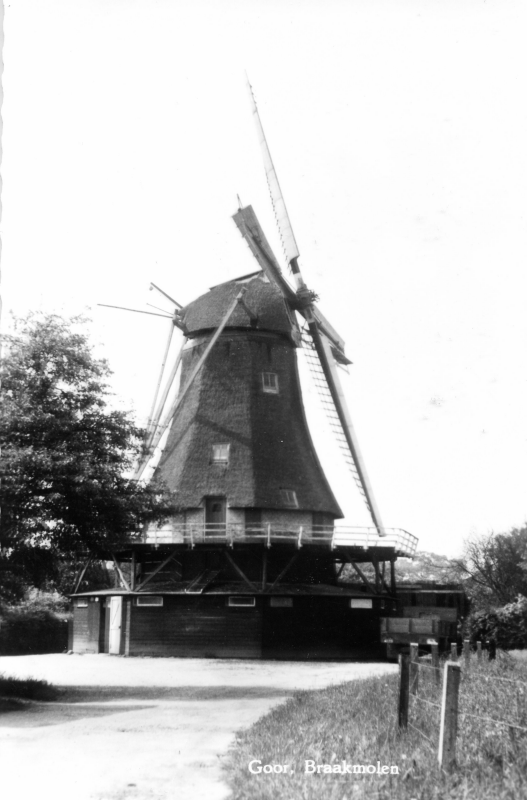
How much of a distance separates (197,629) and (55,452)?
39.6 feet

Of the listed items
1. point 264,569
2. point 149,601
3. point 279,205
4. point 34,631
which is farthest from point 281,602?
point 34,631

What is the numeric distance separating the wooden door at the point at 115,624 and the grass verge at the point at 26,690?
12079mm

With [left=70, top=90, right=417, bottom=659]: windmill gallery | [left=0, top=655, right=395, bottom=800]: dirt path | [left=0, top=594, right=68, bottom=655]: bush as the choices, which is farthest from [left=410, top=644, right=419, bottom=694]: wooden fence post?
[left=0, top=594, right=68, bottom=655]: bush

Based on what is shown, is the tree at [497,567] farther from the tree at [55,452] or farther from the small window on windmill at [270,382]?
the tree at [55,452]

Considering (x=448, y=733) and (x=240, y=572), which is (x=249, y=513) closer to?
(x=240, y=572)

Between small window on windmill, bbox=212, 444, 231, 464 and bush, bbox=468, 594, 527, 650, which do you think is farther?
small window on windmill, bbox=212, 444, 231, 464

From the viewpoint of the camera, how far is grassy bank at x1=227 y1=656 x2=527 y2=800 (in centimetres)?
619

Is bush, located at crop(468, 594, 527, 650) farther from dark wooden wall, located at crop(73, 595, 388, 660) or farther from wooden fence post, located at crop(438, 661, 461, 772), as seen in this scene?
wooden fence post, located at crop(438, 661, 461, 772)

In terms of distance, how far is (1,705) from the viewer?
12.2 m

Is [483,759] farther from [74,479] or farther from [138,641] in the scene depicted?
[138,641]

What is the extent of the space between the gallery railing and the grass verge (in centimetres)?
1007

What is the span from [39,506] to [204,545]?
37.1ft

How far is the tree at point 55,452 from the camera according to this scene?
13.5 metres

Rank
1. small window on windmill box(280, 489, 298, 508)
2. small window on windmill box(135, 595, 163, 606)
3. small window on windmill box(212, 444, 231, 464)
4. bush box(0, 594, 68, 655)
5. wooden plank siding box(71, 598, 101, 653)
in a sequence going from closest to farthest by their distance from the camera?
small window on windmill box(135, 595, 163, 606), small window on windmill box(280, 489, 298, 508), small window on windmill box(212, 444, 231, 464), wooden plank siding box(71, 598, 101, 653), bush box(0, 594, 68, 655)
